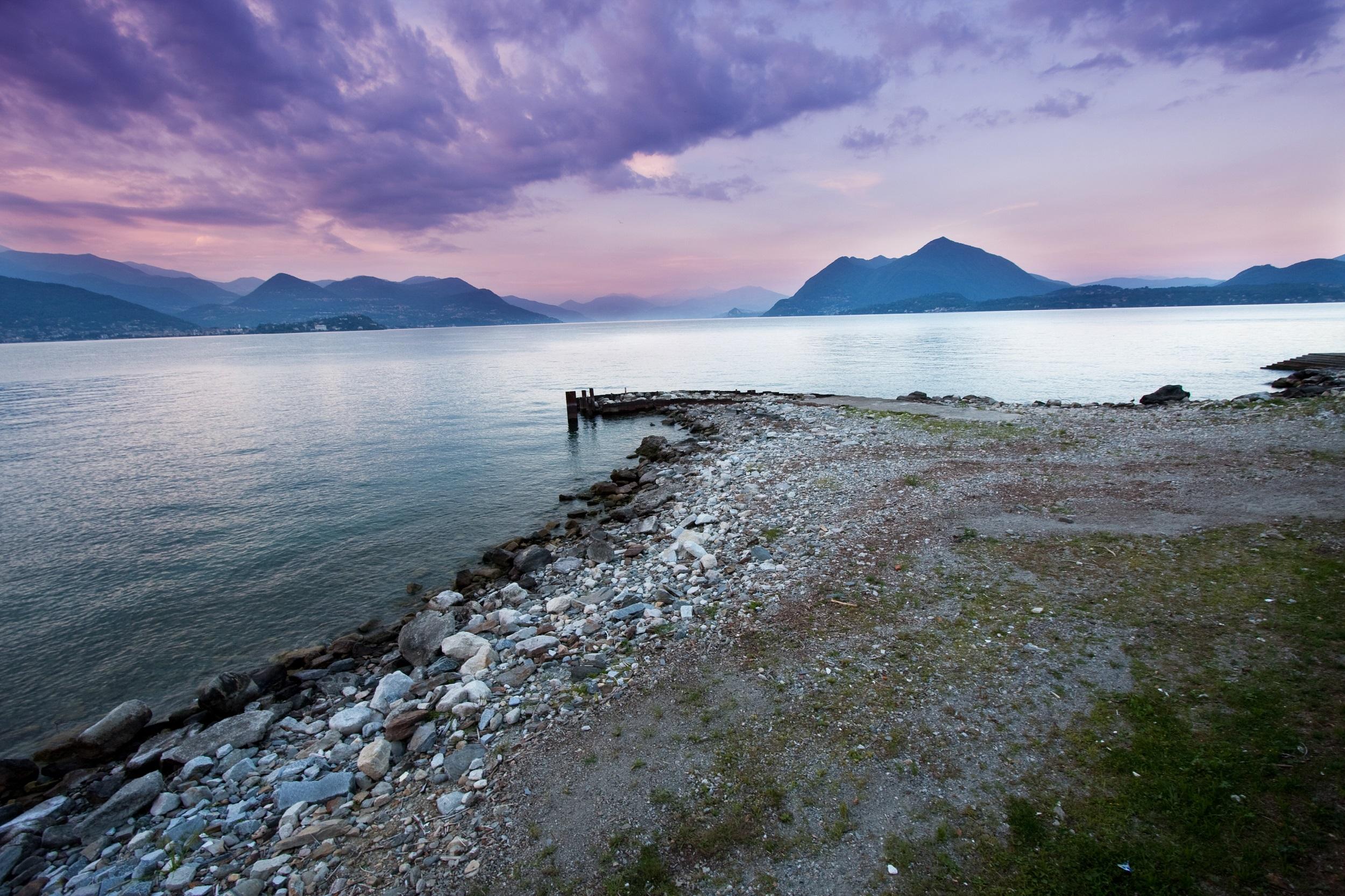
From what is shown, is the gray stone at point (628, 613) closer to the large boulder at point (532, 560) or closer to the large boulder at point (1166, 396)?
the large boulder at point (532, 560)

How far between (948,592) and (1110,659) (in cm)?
270

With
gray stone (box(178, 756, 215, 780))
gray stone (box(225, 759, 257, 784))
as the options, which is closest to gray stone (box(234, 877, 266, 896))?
A: gray stone (box(225, 759, 257, 784))

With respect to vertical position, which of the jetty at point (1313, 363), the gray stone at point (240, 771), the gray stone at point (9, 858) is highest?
the jetty at point (1313, 363)

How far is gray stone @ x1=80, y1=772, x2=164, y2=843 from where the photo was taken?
810 cm

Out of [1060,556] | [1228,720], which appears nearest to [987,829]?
[1228,720]

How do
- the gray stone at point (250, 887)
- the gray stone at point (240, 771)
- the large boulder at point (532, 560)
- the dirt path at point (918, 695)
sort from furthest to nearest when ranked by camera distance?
the large boulder at point (532, 560), the gray stone at point (240, 771), the gray stone at point (250, 887), the dirt path at point (918, 695)

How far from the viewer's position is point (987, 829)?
5848 millimetres

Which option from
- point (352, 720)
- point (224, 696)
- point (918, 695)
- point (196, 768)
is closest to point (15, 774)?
point (224, 696)

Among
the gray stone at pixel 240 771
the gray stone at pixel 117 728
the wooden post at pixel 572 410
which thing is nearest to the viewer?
the gray stone at pixel 240 771

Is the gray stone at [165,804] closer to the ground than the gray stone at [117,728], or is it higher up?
higher up

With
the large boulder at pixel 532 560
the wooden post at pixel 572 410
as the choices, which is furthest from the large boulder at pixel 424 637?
the wooden post at pixel 572 410

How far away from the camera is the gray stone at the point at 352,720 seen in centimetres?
946

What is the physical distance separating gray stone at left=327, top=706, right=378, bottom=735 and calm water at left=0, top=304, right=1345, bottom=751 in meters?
6.26

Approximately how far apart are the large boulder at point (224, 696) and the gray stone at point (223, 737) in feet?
2.84
